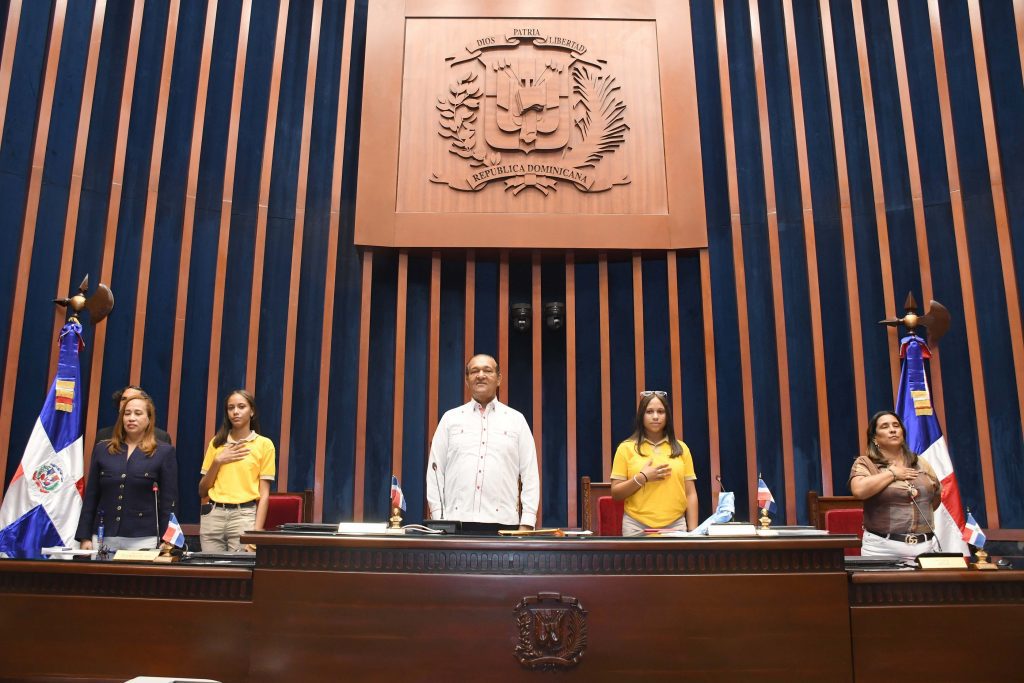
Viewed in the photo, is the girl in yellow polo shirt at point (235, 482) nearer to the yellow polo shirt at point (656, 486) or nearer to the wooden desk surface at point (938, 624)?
the yellow polo shirt at point (656, 486)

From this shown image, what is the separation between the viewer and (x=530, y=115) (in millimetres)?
5004

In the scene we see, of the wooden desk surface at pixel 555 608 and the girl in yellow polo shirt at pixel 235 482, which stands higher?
the girl in yellow polo shirt at pixel 235 482

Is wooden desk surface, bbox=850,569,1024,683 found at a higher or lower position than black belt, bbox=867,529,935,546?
lower

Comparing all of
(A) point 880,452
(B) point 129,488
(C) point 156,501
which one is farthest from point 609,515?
(B) point 129,488

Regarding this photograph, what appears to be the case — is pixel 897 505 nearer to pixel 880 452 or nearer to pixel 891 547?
pixel 891 547

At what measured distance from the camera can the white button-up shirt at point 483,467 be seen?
287cm

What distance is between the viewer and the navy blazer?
3023 mm

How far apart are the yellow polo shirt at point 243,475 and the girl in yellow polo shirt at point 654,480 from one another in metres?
1.63

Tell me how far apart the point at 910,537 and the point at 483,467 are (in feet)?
5.46

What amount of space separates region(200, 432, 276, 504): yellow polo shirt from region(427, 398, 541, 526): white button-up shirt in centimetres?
93

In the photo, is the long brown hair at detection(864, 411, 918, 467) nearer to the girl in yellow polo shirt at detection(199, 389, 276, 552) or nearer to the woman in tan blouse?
the woman in tan blouse

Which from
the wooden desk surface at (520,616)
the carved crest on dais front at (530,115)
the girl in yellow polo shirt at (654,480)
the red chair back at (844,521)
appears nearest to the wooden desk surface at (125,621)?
the wooden desk surface at (520,616)

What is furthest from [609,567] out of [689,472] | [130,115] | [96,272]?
[130,115]

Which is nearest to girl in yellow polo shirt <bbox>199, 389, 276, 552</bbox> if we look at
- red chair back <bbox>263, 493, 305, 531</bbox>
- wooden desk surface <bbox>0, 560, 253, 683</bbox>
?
red chair back <bbox>263, 493, 305, 531</bbox>
